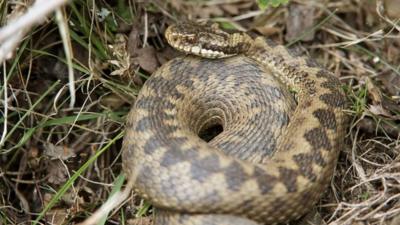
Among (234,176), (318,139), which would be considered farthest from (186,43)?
(234,176)

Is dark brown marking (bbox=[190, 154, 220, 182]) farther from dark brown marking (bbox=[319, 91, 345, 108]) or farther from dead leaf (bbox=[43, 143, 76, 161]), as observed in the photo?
dead leaf (bbox=[43, 143, 76, 161])

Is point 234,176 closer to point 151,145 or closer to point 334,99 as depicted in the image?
point 151,145

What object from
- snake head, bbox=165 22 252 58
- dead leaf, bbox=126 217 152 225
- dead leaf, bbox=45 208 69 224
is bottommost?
dead leaf, bbox=126 217 152 225

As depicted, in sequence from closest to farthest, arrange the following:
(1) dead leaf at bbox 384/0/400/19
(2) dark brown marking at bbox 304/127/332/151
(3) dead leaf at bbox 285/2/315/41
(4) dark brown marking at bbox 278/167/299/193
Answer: (4) dark brown marking at bbox 278/167/299/193
(2) dark brown marking at bbox 304/127/332/151
(1) dead leaf at bbox 384/0/400/19
(3) dead leaf at bbox 285/2/315/41

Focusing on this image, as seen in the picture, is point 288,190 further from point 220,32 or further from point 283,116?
point 220,32

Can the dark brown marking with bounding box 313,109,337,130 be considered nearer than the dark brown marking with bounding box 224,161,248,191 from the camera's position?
No

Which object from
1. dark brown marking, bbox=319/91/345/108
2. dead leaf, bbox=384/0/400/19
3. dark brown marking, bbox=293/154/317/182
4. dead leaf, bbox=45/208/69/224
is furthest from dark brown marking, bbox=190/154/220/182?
dead leaf, bbox=384/0/400/19

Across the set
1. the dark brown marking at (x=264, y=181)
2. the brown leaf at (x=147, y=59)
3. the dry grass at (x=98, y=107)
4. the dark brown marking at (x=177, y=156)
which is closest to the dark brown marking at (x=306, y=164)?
the dark brown marking at (x=264, y=181)
